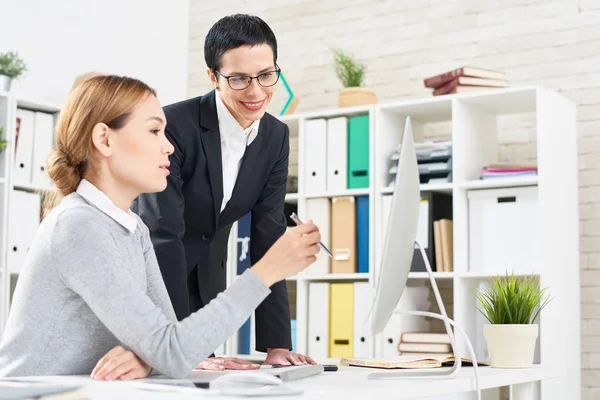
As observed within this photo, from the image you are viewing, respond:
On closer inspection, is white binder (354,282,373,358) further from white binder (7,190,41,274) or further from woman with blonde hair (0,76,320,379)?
woman with blonde hair (0,76,320,379)

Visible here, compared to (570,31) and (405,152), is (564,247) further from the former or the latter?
(405,152)

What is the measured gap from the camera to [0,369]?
1.44m

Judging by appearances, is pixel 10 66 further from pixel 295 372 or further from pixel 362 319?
A: pixel 295 372

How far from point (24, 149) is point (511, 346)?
2.63m

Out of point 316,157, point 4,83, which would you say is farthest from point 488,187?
point 4,83

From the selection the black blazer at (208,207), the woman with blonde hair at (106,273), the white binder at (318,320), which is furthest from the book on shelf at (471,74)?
the woman with blonde hair at (106,273)

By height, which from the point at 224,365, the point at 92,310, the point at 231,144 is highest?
the point at 231,144

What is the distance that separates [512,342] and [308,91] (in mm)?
2622

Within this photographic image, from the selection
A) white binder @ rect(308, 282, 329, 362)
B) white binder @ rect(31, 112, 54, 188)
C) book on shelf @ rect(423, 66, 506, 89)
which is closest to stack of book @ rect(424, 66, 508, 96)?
book on shelf @ rect(423, 66, 506, 89)

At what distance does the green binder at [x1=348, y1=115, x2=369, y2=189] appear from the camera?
12.3ft

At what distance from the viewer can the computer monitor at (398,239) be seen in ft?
4.80

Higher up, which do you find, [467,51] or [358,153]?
[467,51]

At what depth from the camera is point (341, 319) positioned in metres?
3.74

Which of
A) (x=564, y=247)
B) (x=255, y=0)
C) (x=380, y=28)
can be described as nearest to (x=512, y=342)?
(x=564, y=247)
